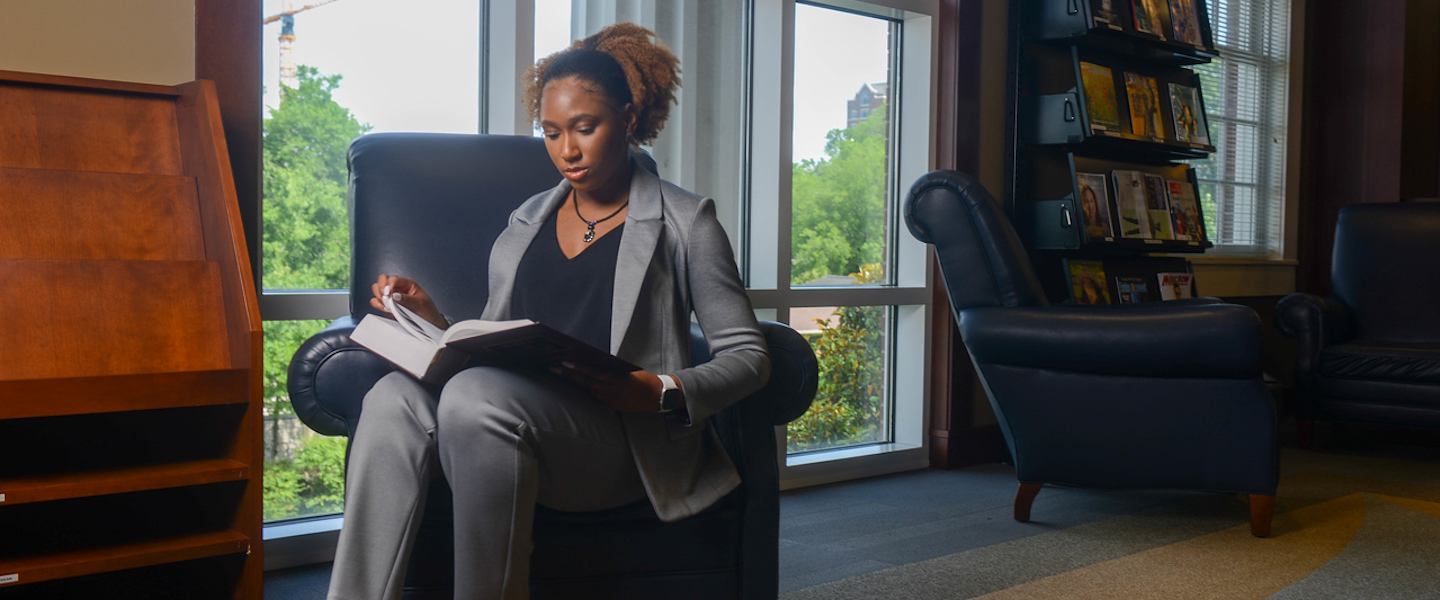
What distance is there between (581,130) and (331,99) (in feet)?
3.37

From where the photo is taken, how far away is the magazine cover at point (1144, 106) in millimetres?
3562

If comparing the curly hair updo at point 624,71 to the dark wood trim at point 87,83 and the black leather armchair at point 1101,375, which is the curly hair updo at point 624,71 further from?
the black leather armchair at point 1101,375

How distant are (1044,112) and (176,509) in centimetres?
277

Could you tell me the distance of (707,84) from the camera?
2.98 m

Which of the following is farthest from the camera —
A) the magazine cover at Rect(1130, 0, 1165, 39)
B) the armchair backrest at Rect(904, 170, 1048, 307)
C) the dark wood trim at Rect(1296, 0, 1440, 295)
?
the dark wood trim at Rect(1296, 0, 1440, 295)

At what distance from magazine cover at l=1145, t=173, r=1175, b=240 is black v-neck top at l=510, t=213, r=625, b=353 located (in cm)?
273

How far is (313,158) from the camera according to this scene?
2.28 meters

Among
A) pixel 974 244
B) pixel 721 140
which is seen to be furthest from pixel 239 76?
pixel 974 244

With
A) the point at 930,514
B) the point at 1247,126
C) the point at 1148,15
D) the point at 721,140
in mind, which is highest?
the point at 1148,15

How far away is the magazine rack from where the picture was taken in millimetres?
3309

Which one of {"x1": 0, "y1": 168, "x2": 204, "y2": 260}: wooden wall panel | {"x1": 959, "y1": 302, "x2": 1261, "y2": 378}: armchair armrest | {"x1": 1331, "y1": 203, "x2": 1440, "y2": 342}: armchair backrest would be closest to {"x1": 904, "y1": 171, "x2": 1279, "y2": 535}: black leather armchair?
{"x1": 959, "y1": 302, "x2": 1261, "y2": 378}: armchair armrest

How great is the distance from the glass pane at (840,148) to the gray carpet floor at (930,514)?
2.26 feet

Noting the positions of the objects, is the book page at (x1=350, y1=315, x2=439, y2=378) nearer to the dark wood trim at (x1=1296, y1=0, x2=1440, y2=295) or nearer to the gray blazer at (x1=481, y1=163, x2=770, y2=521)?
the gray blazer at (x1=481, y1=163, x2=770, y2=521)

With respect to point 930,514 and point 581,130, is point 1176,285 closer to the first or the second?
point 930,514
